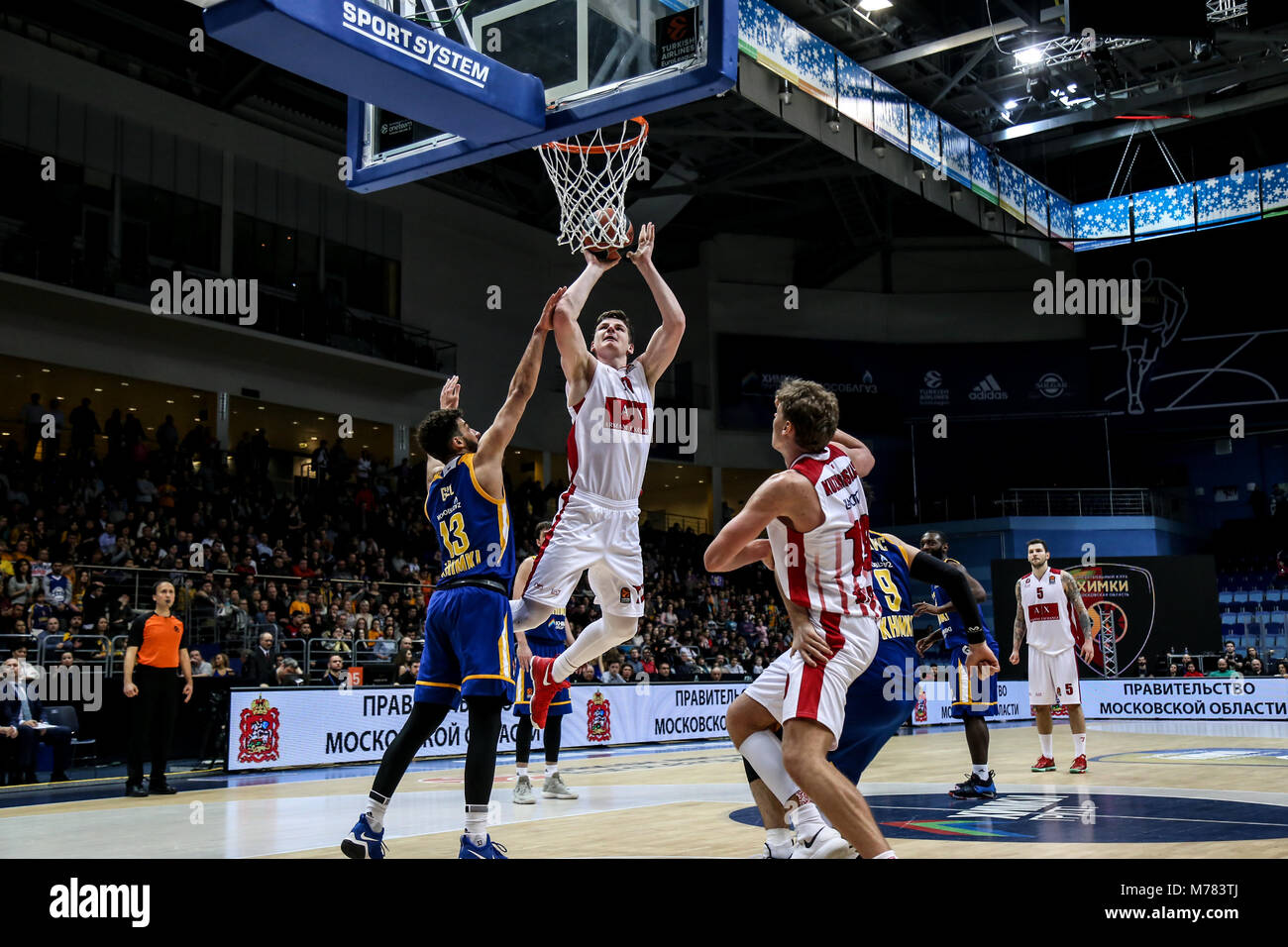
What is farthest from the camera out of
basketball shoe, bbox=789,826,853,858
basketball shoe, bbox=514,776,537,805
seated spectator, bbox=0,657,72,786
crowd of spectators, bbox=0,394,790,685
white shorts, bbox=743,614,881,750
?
crowd of spectators, bbox=0,394,790,685

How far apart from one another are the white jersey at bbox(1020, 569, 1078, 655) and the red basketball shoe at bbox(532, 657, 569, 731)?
19.8 ft

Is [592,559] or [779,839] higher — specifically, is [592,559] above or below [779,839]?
above

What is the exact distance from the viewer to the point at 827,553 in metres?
4.53

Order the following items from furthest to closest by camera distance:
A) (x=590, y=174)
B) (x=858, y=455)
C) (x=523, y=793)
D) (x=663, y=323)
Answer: (x=590, y=174)
(x=523, y=793)
(x=663, y=323)
(x=858, y=455)

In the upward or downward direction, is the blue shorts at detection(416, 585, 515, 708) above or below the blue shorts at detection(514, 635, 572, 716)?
above

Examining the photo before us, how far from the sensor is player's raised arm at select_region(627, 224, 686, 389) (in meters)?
6.76

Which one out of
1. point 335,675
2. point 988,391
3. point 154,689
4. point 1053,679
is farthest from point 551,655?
point 988,391

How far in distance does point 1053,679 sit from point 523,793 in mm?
5864

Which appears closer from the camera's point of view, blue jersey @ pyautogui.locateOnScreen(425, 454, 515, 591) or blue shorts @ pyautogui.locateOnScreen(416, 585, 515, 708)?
blue shorts @ pyautogui.locateOnScreen(416, 585, 515, 708)

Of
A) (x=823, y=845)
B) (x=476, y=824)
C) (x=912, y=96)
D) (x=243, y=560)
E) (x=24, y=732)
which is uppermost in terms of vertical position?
(x=912, y=96)

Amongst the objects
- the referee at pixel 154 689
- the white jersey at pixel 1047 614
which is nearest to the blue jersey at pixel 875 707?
the referee at pixel 154 689

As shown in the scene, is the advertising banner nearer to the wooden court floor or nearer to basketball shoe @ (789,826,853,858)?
the wooden court floor

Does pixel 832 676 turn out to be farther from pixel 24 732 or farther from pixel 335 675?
pixel 335 675

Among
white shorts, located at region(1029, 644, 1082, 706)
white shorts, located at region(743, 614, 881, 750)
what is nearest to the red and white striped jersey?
white shorts, located at region(743, 614, 881, 750)
